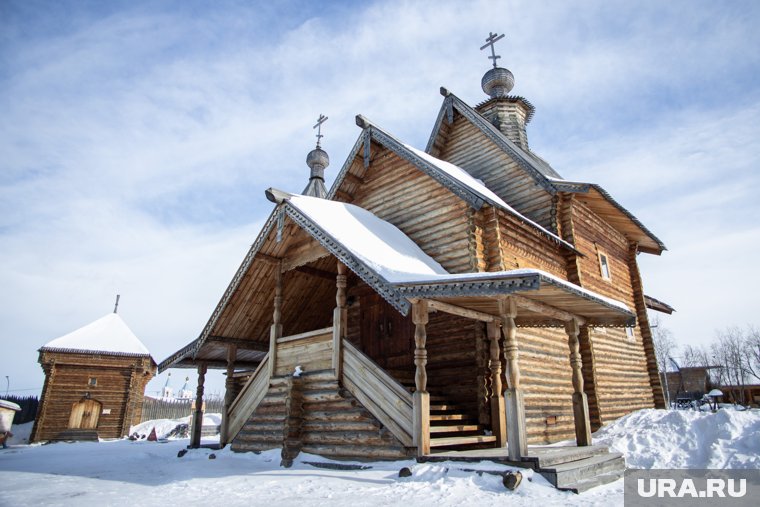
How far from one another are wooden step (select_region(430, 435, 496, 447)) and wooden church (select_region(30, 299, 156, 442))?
77.0 feet

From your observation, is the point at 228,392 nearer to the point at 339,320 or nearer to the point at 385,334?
the point at 385,334

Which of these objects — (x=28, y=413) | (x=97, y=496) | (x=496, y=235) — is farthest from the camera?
(x=28, y=413)

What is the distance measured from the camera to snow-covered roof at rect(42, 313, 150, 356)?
2544 cm

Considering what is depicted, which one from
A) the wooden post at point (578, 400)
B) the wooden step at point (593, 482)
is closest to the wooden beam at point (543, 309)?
the wooden post at point (578, 400)

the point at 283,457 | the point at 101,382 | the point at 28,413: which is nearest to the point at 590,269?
the point at 283,457

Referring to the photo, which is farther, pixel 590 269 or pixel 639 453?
pixel 590 269

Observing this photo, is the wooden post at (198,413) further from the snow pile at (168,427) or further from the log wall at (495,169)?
the snow pile at (168,427)

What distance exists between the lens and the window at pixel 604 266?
50.8 feet

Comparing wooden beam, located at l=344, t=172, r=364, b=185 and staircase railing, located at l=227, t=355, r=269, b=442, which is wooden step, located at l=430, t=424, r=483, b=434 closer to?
staircase railing, located at l=227, t=355, r=269, b=442

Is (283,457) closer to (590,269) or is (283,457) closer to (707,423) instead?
(707,423)

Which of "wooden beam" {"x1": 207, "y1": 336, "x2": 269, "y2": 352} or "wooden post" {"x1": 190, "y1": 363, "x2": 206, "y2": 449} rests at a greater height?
"wooden beam" {"x1": 207, "y1": 336, "x2": 269, "y2": 352}

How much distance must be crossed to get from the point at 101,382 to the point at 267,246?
66.7 ft

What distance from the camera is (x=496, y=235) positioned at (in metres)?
10.8

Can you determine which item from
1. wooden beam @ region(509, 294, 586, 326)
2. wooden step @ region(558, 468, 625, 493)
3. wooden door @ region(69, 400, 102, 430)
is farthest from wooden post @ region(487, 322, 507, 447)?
wooden door @ region(69, 400, 102, 430)
